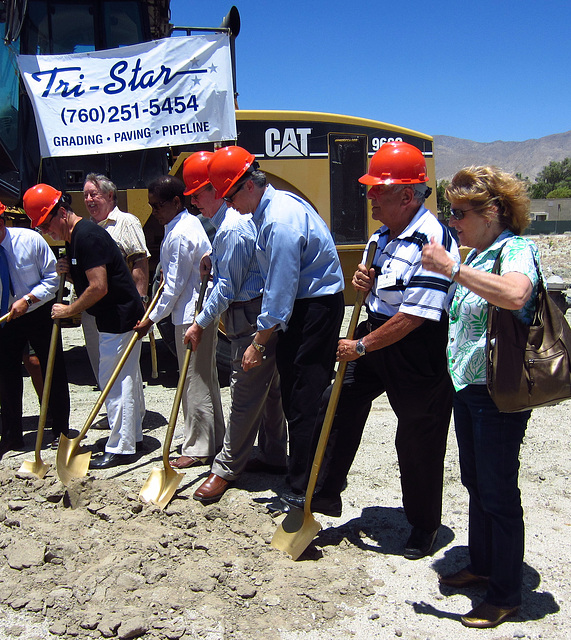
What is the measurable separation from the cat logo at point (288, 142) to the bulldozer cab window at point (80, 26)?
1606 millimetres

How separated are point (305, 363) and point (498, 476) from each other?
125cm

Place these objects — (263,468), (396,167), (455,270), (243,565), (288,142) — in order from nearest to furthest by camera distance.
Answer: (455,270)
(396,167)
(243,565)
(263,468)
(288,142)

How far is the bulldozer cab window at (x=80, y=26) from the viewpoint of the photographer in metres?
5.96

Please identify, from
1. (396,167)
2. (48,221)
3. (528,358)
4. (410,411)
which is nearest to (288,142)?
(48,221)

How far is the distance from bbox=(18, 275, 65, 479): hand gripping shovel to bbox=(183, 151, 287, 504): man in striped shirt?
3.81 feet

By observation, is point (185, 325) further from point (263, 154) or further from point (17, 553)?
point (263, 154)

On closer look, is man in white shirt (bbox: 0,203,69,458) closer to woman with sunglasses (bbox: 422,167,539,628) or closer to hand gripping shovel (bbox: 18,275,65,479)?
hand gripping shovel (bbox: 18,275,65,479)

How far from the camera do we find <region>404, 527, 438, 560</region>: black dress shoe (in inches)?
123

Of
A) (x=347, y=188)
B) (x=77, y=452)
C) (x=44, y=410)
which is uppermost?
(x=347, y=188)

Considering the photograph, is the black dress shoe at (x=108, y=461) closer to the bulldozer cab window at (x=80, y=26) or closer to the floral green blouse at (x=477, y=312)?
the floral green blouse at (x=477, y=312)

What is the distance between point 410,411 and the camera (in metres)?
2.95

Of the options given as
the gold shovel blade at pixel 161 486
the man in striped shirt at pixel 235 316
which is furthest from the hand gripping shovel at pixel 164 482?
the man in striped shirt at pixel 235 316

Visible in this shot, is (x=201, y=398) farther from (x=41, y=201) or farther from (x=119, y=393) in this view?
(x=41, y=201)

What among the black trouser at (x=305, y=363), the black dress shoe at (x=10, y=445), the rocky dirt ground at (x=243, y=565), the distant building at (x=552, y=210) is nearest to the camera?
the rocky dirt ground at (x=243, y=565)
